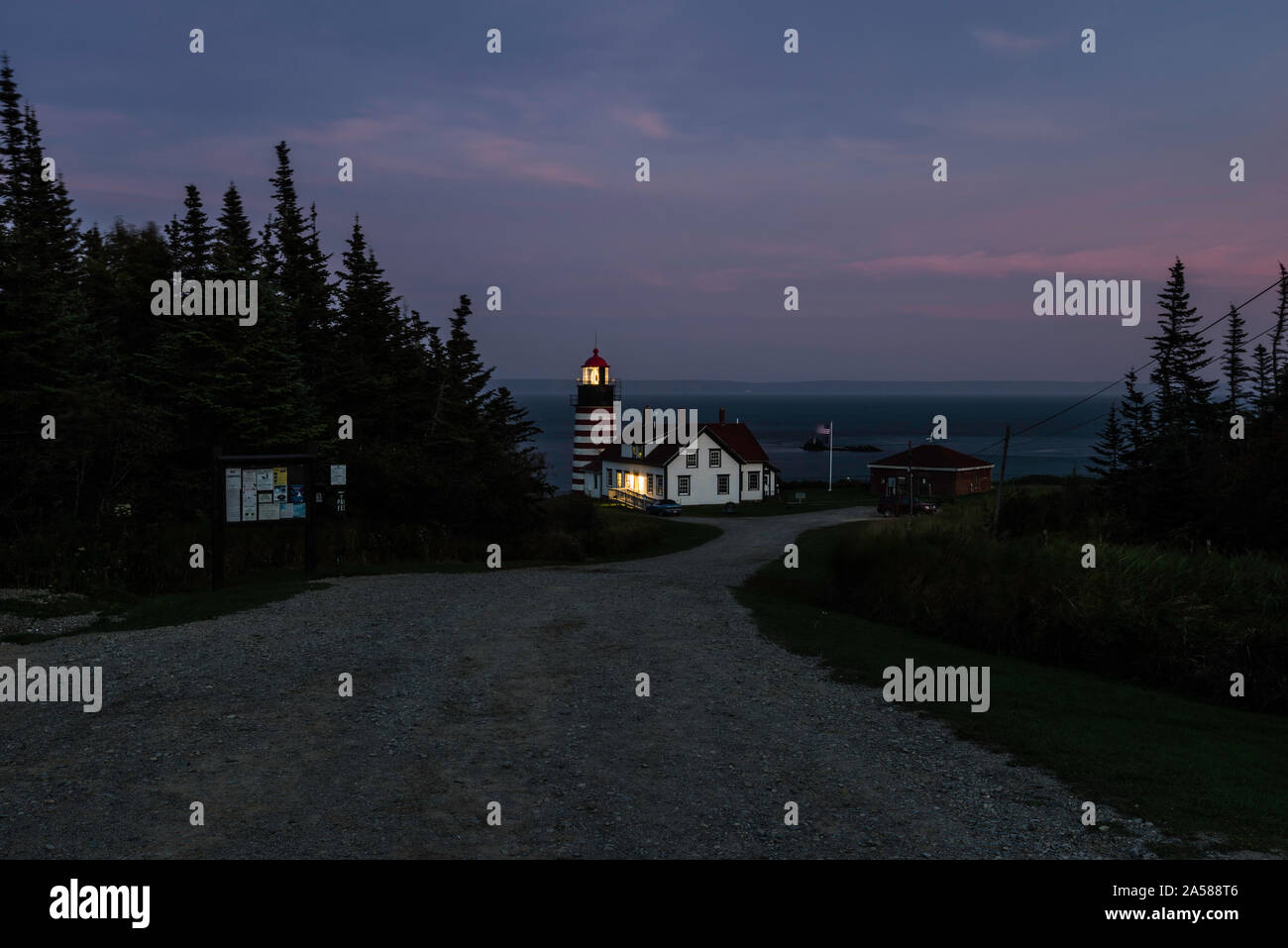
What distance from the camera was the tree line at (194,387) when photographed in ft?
84.6

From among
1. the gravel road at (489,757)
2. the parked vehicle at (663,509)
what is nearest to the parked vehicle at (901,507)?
the parked vehicle at (663,509)

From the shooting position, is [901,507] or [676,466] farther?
[676,466]

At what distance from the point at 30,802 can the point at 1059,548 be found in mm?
20229

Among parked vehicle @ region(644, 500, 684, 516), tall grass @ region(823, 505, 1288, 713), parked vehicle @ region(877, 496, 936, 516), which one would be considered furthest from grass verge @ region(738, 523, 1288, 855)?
parked vehicle @ region(644, 500, 684, 516)

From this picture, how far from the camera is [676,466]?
6775cm

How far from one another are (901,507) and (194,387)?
4136 centimetres

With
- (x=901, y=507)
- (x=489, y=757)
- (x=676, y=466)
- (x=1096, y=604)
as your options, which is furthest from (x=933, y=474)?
(x=489, y=757)

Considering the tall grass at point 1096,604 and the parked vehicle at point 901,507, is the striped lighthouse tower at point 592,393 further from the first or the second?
the tall grass at point 1096,604

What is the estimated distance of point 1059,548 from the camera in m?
20.5

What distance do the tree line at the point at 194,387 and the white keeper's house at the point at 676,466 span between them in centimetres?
2202

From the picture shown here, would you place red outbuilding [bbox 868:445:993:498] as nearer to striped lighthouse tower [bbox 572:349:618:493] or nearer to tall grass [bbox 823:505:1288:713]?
striped lighthouse tower [bbox 572:349:618:493]

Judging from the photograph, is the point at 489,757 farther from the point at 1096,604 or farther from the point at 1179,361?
the point at 1179,361
